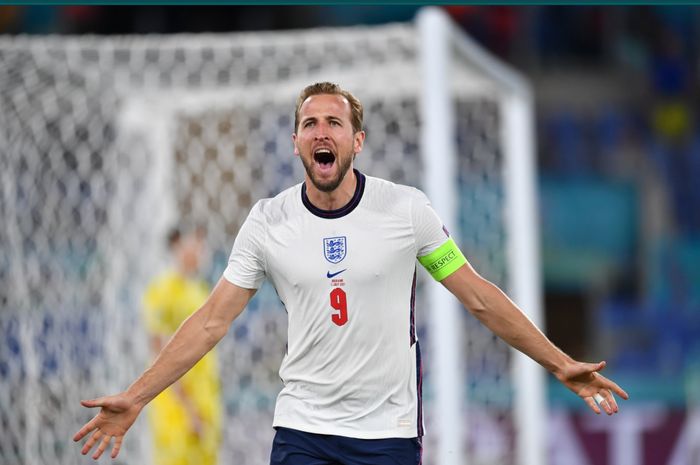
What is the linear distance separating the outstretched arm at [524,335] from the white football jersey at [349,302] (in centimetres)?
15

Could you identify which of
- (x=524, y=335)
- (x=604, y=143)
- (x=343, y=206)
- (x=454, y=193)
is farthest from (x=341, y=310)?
(x=604, y=143)

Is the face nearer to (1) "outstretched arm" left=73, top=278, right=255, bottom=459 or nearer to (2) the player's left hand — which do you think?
(1) "outstretched arm" left=73, top=278, right=255, bottom=459

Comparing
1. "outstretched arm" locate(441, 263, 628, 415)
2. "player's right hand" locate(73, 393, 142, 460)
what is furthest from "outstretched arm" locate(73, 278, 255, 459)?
"outstretched arm" locate(441, 263, 628, 415)

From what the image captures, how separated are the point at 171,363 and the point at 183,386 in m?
3.92

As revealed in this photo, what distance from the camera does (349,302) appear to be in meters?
3.34

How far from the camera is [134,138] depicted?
8.18 metres

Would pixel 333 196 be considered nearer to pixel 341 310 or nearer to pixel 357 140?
pixel 357 140

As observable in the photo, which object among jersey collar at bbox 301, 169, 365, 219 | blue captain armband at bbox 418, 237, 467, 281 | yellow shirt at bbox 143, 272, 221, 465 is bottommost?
yellow shirt at bbox 143, 272, 221, 465

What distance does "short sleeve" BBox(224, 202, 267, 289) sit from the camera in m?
3.44

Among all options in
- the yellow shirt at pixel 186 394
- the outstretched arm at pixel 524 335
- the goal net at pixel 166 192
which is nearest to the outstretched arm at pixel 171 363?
the outstretched arm at pixel 524 335

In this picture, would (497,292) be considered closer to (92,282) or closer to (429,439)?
(429,439)

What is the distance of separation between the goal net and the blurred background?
4.29 m

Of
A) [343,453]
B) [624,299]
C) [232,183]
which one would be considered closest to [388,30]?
[232,183]

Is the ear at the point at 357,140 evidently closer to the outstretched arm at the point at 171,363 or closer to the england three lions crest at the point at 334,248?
the england three lions crest at the point at 334,248
